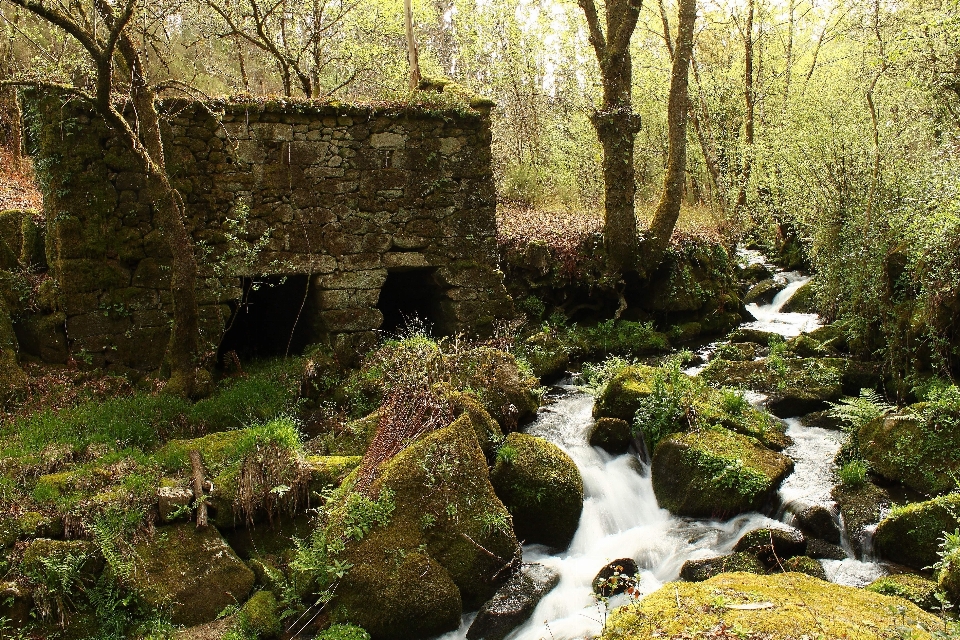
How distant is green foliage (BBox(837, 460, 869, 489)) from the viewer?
6566mm

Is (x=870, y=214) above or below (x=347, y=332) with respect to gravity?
above

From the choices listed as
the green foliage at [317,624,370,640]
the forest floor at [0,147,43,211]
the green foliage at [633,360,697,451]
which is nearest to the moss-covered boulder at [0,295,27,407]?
the forest floor at [0,147,43,211]

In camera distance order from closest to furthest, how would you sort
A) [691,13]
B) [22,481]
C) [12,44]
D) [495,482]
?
1. [22,481]
2. [495,482]
3. [691,13]
4. [12,44]

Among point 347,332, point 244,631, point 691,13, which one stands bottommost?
point 244,631

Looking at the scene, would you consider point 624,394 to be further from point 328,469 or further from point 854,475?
point 328,469

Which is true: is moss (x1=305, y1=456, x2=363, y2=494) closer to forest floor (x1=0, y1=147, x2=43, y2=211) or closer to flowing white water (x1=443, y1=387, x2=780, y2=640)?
flowing white water (x1=443, y1=387, x2=780, y2=640)

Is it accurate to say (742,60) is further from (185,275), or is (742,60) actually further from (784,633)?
(784,633)

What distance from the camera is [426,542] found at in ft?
18.5

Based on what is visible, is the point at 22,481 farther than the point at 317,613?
Yes

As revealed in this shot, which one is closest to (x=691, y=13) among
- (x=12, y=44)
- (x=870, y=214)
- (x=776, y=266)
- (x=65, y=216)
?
(x=870, y=214)

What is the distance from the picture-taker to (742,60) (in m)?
20.6

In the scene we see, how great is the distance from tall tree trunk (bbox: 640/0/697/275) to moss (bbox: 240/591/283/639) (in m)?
8.99

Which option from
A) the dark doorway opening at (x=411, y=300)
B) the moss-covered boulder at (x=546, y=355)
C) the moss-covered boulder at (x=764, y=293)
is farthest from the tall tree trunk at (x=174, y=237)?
the moss-covered boulder at (x=764, y=293)

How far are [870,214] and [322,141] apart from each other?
7616mm
